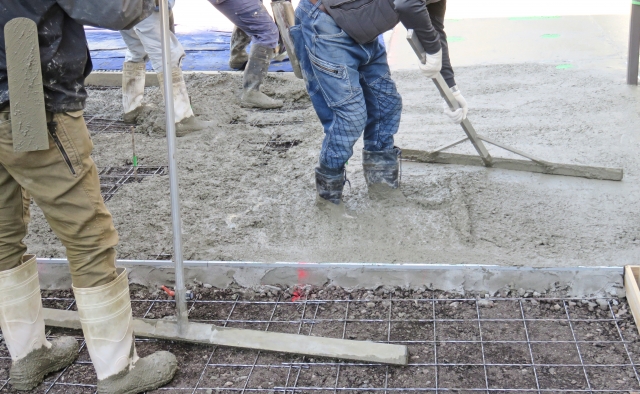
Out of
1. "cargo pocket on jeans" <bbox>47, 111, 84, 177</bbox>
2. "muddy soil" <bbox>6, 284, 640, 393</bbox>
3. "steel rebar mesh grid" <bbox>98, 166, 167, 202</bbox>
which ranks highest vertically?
"cargo pocket on jeans" <bbox>47, 111, 84, 177</bbox>

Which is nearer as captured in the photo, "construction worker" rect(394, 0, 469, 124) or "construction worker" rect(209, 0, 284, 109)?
"construction worker" rect(394, 0, 469, 124)

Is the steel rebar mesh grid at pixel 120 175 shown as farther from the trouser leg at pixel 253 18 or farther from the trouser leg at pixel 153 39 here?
the trouser leg at pixel 253 18

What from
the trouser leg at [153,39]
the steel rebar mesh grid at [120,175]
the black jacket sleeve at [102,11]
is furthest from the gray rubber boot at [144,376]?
the trouser leg at [153,39]

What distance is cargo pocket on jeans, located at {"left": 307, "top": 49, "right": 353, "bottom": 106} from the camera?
A: 338 cm

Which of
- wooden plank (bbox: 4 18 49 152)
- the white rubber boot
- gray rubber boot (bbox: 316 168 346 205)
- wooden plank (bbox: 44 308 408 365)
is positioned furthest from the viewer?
the white rubber boot

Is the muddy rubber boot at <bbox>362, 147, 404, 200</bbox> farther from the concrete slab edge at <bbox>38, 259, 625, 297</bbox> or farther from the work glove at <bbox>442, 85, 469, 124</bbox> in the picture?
the concrete slab edge at <bbox>38, 259, 625, 297</bbox>

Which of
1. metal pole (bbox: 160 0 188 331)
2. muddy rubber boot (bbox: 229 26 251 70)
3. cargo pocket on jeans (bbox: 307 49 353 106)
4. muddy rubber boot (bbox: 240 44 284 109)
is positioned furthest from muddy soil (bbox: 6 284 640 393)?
muddy rubber boot (bbox: 229 26 251 70)

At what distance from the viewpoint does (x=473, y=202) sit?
12.4ft

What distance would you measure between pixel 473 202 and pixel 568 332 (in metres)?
1.19

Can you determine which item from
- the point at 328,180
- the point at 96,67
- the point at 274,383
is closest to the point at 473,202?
the point at 328,180

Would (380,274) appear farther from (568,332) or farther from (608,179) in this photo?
(608,179)

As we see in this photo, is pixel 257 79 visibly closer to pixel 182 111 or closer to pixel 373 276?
pixel 182 111

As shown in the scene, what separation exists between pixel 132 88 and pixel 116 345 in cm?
351

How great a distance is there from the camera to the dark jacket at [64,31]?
81.8 inches
